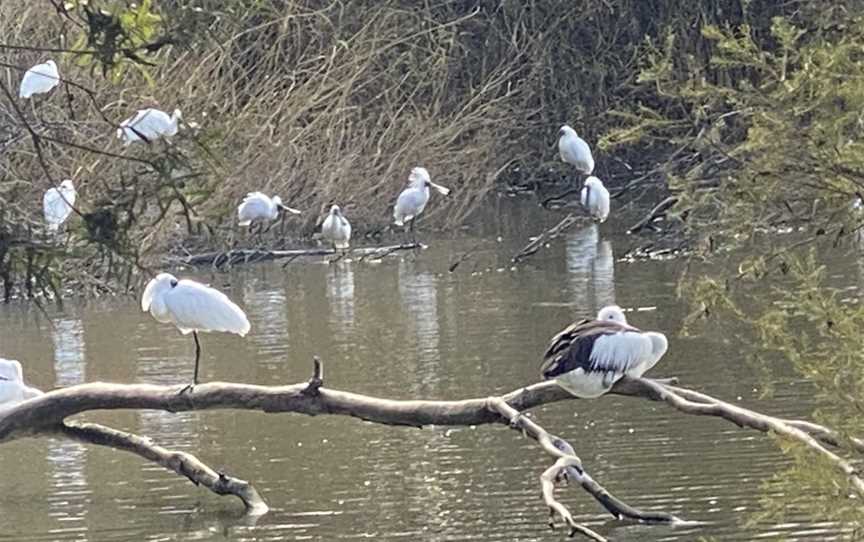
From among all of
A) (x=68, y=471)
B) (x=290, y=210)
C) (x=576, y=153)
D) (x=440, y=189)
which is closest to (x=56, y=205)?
(x=290, y=210)

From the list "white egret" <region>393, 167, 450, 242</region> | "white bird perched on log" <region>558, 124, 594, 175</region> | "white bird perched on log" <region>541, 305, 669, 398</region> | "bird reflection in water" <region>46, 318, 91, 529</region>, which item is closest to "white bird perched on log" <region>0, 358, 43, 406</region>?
"bird reflection in water" <region>46, 318, 91, 529</region>

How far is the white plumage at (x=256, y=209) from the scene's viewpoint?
1819cm

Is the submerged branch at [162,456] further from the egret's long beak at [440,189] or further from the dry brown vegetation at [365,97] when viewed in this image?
the egret's long beak at [440,189]

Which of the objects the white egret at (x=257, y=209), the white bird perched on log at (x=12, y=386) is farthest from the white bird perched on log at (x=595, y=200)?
the white bird perched on log at (x=12, y=386)

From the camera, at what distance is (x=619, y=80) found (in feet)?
79.2

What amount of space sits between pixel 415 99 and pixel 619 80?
338 cm

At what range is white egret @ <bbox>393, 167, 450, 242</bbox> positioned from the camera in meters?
19.0

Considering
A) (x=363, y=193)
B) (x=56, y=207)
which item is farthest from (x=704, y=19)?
(x=56, y=207)

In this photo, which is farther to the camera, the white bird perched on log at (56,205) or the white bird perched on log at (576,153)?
the white bird perched on log at (576,153)

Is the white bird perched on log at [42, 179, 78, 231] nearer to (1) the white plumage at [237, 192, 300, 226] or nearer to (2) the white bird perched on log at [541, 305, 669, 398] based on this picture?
(1) the white plumage at [237, 192, 300, 226]

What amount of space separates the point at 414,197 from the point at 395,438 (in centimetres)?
964

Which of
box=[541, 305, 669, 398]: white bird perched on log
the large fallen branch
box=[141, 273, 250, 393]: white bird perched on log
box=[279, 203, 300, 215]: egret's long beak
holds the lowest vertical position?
the large fallen branch

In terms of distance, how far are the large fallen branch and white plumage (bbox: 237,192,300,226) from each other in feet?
33.1

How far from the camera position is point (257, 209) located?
18266mm
